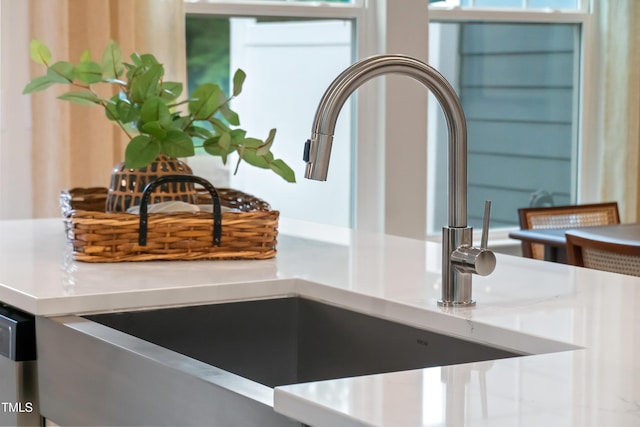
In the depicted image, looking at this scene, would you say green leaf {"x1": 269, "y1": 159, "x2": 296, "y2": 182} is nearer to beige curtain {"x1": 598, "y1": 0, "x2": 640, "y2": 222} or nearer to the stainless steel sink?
the stainless steel sink

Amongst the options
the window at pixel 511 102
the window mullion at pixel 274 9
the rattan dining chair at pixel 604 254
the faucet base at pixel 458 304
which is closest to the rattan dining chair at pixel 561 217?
the rattan dining chair at pixel 604 254

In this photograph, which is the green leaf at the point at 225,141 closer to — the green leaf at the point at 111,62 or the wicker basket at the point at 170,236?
the wicker basket at the point at 170,236

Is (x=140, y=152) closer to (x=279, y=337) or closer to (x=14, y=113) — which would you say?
(x=279, y=337)

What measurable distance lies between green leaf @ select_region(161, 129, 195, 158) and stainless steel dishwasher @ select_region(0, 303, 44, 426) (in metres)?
0.50

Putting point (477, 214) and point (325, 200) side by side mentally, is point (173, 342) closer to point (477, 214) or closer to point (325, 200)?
point (325, 200)

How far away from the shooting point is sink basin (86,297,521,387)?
1.52 metres

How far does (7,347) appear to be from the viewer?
1.53 m

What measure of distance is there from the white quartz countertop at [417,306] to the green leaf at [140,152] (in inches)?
7.8

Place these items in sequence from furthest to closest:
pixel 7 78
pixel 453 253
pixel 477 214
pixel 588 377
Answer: pixel 477 214 → pixel 7 78 → pixel 453 253 → pixel 588 377

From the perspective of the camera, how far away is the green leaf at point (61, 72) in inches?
78.6

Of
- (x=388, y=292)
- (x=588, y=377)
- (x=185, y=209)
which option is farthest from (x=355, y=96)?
(x=588, y=377)

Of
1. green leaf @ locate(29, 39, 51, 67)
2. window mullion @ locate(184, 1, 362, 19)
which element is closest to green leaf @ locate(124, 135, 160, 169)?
green leaf @ locate(29, 39, 51, 67)

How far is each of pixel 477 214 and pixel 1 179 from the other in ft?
7.27

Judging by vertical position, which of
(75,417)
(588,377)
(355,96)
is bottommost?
(75,417)
